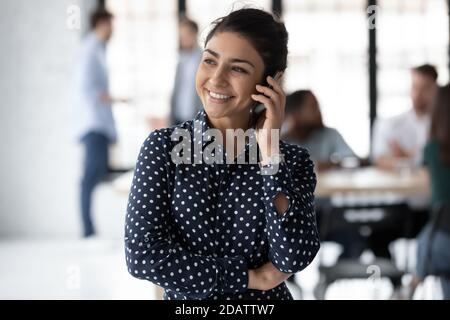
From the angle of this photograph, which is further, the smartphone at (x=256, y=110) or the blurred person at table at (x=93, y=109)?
the blurred person at table at (x=93, y=109)

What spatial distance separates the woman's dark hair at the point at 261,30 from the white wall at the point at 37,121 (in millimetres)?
4819

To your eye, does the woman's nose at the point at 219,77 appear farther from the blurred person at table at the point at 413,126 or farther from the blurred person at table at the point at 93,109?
the blurred person at table at the point at 93,109

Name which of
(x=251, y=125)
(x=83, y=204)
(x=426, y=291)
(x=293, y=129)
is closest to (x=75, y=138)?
(x=83, y=204)

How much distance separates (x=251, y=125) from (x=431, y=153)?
7.26ft

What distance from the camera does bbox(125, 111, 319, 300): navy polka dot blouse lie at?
123 cm

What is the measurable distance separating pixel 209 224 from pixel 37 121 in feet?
16.2

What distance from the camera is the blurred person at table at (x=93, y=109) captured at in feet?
17.4

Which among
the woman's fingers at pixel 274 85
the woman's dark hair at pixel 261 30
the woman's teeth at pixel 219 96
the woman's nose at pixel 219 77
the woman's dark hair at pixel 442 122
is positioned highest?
the woman's dark hair at pixel 261 30

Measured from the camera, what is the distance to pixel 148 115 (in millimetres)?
5852

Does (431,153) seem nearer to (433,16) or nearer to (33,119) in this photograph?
(433,16)

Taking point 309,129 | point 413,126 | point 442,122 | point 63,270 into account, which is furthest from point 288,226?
point 63,270

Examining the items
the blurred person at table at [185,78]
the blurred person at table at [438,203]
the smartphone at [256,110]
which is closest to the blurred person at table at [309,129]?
the blurred person at table at [438,203]

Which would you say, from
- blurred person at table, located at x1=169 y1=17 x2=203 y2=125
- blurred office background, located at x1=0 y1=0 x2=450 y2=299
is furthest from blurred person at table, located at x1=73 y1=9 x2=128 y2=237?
blurred person at table, located at x1=169 y1=17 x2=203 y2=125

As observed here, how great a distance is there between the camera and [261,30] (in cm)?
125
